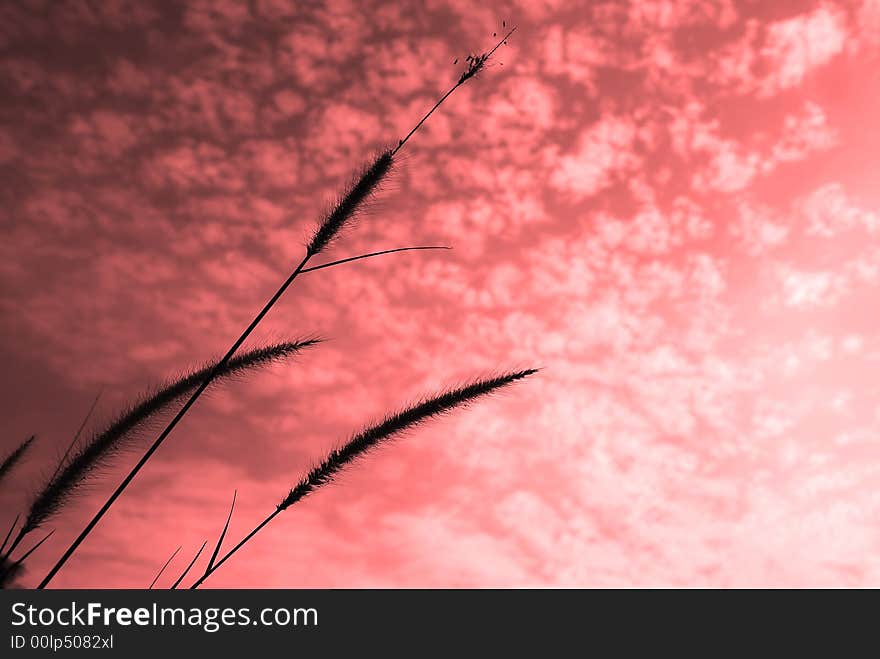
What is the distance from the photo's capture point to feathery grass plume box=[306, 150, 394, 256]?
3.31 metres

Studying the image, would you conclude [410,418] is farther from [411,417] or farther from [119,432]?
[119,432]

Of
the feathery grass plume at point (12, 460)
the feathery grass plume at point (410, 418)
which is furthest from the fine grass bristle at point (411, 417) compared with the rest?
the feathery grass plume at point (12, 460)

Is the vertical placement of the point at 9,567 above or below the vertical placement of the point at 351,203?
below

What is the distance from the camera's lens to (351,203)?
11.1 ft

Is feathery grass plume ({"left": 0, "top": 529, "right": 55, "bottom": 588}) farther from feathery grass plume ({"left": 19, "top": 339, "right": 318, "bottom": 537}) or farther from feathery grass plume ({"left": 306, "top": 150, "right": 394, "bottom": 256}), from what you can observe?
feathery grass plume ({"left": 306, "top": 150, "right": 394, "bottom": 256})

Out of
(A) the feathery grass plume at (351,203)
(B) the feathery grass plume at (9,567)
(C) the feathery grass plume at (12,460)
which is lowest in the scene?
(B) the feathery grass plume at (9,567)

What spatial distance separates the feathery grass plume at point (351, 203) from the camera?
3.31m

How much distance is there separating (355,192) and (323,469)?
1.45 m

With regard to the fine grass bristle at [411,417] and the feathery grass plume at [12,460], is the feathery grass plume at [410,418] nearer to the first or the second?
the fine grass bristle at [411,417]

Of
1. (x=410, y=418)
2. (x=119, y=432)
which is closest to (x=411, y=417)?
(x=410, y=418)

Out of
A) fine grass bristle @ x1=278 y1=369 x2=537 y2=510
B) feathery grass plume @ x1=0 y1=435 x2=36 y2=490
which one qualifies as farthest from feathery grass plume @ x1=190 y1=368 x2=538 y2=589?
feathery grass plume @ x1=0 y1=435 x2=36 y2=490
